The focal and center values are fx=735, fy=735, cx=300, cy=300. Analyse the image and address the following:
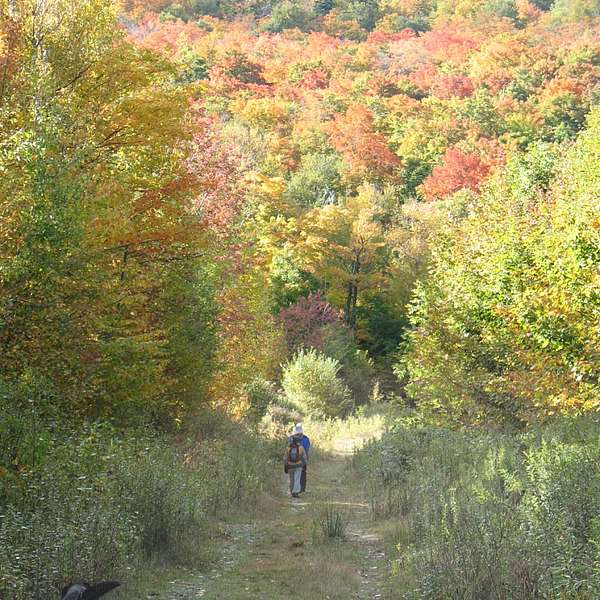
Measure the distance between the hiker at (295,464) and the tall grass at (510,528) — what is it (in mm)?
3113

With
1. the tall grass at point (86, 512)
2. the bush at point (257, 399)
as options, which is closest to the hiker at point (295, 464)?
the tall grass at point (86, 512)

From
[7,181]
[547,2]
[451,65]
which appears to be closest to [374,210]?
[7,181]

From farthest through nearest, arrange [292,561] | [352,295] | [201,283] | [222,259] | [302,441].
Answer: [352,295], [222,259], [201,283], [302,441], [292,561]

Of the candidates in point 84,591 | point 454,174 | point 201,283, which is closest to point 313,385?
point 201,283

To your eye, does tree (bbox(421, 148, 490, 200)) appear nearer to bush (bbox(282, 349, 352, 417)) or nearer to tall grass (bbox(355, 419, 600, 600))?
bush (bbox(282, 349, 352, 417))

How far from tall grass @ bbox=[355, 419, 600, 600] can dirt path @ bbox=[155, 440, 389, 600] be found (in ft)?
1.60

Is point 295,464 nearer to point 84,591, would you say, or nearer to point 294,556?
point 294,556

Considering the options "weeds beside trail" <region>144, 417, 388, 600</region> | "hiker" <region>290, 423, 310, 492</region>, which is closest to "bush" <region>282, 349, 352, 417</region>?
"hiker" <region>290, 423, 310, 492</region>

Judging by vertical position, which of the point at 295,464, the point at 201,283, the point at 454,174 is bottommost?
the point at 295,464

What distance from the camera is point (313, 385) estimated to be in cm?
3022

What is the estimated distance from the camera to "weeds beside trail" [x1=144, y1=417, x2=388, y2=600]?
8.45m

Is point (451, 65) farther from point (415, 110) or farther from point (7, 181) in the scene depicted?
point (7, 181)

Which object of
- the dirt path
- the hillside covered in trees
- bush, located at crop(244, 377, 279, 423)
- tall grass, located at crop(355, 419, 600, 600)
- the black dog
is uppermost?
the hillside covered in trees

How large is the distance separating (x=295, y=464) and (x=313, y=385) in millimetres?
15132
